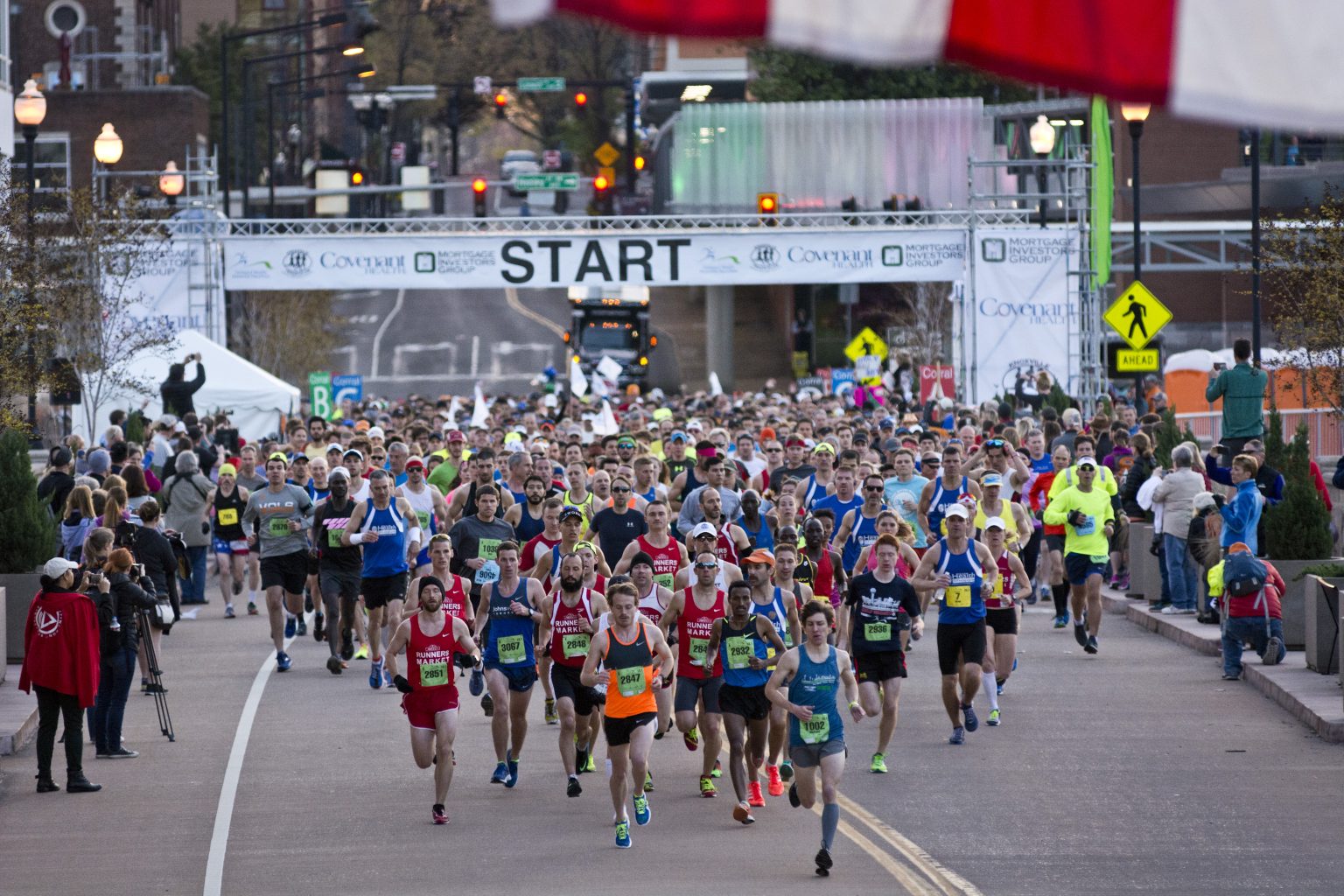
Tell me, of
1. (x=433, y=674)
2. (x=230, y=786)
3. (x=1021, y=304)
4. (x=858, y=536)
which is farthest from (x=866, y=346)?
(x=433, y=674)

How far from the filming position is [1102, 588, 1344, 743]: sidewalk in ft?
53.6

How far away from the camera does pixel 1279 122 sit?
10.2 feet

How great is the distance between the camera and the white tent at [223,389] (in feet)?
116

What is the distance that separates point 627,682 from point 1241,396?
1354cm

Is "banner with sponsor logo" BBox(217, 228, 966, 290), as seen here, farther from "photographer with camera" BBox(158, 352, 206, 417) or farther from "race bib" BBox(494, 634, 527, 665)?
"race bib" BBox(494, 634, 527, 665)

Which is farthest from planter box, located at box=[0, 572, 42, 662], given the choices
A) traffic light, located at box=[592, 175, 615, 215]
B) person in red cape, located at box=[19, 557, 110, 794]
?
traffic light, located at box=[592, 175, 615, 215]

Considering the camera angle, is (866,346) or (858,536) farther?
(866,346)

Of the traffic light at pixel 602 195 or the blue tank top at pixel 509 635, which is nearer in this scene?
the blue tank top at pixel 509 635

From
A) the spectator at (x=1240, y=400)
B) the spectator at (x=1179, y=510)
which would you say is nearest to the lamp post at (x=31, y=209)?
the spectator at (x=1179, y=510)

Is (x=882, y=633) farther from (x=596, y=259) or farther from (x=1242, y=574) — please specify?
(x=596, y=259)

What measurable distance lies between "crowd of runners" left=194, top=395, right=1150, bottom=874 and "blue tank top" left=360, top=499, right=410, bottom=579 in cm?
3

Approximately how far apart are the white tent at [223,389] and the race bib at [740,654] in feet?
75.8

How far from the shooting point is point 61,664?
14.5 m

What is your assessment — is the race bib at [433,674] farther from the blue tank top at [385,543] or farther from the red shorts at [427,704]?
the blue tank top at [385,543]
